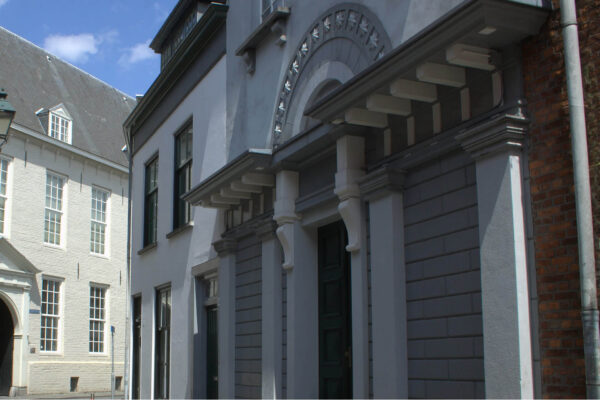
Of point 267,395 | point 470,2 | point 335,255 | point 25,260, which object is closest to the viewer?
point 470,2

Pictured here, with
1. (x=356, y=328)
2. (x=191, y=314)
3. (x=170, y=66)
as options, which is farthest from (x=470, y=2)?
(x=170, y=66)

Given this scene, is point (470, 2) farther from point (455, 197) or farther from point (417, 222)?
point (417, 222)

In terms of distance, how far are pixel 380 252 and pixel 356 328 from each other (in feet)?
3.17

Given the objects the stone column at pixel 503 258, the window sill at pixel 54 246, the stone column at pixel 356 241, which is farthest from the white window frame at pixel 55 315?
the stone column at pixel 503 258

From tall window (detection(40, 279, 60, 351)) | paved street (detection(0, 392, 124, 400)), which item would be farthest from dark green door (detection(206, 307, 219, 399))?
tall window (detection(40, 279, 60, 351))

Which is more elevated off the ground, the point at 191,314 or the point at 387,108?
the point at 387,108

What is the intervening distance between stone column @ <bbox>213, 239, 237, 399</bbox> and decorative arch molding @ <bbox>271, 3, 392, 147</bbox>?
7.64ft

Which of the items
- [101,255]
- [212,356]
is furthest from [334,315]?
[101,255]

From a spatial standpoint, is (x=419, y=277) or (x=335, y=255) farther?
(x=335, y=255)

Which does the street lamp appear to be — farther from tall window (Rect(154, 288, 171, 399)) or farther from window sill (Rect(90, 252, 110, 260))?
window sill (Rect(90, 252, 110, 260))

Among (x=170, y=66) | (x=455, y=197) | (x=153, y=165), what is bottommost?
(x=455, y=197)

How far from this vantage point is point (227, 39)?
41.9ft

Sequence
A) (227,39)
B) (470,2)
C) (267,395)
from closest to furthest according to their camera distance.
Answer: (470,2) → (267,395) → (227,39)

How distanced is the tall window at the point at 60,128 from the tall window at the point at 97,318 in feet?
21.7
